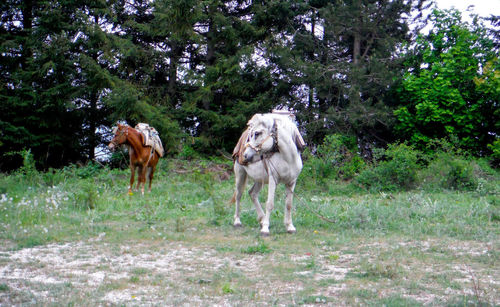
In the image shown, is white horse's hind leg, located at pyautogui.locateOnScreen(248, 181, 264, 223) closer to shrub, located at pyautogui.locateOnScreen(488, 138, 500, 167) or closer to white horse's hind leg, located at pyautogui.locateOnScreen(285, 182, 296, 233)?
white horse's hind leg, located at pyautogui.locateOnScreen(285, 182, 296, 233)

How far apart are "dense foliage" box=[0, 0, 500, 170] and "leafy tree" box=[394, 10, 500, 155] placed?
6 cm

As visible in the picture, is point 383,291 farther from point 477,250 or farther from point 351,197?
point 351,197

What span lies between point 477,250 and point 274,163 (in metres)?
3.34

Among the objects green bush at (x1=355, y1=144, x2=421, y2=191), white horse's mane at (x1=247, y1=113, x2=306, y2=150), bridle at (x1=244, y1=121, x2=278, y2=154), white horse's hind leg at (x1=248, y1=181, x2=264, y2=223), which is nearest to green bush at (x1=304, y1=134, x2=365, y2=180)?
green bush at (x1=355, y1=144, x2=421, y2=191)

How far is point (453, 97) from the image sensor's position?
65.9 ft

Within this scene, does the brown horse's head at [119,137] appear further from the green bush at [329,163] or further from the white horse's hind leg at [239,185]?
the green bush at [329,163]

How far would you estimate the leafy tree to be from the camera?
2023cm

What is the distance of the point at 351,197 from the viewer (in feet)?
42.1

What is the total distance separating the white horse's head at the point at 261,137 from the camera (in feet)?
23.7

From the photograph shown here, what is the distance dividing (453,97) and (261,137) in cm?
1585

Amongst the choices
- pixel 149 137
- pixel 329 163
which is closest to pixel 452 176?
pixel 329 163

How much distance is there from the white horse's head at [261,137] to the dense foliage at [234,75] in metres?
12.5

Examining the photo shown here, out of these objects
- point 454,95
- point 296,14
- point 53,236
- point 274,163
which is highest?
point 296,14

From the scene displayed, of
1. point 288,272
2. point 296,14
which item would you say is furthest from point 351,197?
point 296,14
